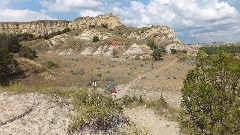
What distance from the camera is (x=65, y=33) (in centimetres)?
9175

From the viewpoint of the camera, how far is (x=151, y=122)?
21734 millimetres

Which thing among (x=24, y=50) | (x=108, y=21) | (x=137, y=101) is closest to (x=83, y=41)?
(x=24, y=50)

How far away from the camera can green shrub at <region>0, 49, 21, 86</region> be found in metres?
36.4

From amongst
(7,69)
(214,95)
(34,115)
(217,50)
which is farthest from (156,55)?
(214,95)

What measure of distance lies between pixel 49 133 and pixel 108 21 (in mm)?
106691

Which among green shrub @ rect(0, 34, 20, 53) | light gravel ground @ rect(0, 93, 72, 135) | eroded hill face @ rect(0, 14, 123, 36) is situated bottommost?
light gravel ground @ rect(0, 93, 72, 135)

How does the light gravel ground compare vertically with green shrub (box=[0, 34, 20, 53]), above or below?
below

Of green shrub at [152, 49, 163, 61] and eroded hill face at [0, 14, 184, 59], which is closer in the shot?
green shrub at [152, 49, 163, 61]

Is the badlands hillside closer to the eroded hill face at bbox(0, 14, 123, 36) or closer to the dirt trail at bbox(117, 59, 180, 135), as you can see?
the dirt trail at bbox(117, 59, 180, 135)

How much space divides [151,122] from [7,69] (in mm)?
22790

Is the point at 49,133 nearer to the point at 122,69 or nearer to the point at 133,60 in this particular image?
the point at 122,69

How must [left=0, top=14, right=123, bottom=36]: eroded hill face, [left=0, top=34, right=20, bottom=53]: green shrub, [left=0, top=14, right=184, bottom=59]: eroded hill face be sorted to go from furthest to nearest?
[left=0, top=14, right=123, bottom=36]: eroded hill face
[left=0, top=14, right=184, bottom=59]: eroded hill face
[left=0, top=34, right=20, bottom=53]: green shrub

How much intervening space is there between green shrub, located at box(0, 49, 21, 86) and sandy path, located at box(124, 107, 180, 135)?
17.8 meters

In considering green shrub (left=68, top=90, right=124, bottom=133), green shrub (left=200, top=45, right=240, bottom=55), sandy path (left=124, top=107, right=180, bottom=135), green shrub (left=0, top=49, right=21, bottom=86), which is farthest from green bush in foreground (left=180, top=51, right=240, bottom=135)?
green shrub (left=0, top=49, right=21, bottom=86)
